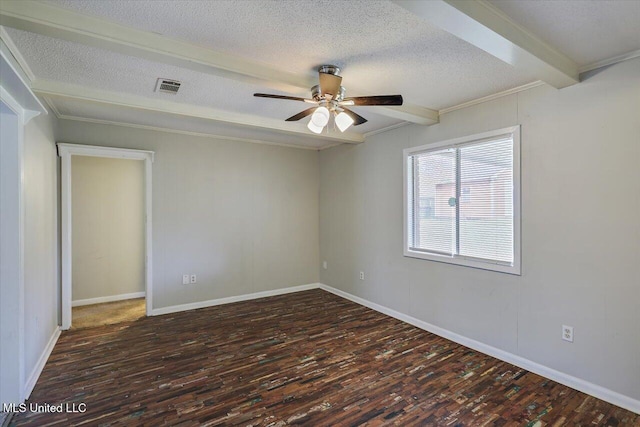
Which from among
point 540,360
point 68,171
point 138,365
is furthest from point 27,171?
point 540,360

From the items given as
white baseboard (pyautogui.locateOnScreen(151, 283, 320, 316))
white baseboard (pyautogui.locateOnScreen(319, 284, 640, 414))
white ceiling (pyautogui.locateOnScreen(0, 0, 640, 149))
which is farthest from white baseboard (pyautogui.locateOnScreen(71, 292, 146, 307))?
white baseboard (pyautogui.locateOnScreen(319, 284, 640, 414))

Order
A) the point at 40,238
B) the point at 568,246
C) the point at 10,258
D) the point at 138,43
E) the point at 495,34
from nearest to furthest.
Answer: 1. the point at 495,34
2. the point at 138,43
3. the point at 10,258
4. the point at 568,246
5. the point at 40,238

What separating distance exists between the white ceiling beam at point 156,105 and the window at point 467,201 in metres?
1.47

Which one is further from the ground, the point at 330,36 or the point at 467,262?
the point at 330,36

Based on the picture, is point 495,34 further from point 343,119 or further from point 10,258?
point 10,258

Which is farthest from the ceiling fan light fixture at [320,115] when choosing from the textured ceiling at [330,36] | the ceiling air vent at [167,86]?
the ceiling air vent at [167,86]

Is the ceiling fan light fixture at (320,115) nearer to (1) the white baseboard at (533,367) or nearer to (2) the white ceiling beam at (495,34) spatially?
(2) the white ceiling beam at (495,34)

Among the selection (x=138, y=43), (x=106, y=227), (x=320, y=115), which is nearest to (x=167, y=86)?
(x=138, y=43)

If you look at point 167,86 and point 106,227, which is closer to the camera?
point 167,86

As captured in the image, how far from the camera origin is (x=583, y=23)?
1862mm

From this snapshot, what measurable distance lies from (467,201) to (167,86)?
3.15 meters

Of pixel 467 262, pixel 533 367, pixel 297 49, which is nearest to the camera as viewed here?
pixel 297 49

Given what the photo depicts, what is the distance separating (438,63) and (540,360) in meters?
2.65

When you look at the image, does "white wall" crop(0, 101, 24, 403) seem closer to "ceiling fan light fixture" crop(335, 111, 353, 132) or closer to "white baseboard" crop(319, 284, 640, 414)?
"ceiling fan light fixture" crop(335, 111, 353, 132)
